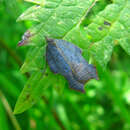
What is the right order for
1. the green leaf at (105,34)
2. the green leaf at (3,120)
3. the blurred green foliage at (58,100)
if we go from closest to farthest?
the green leaf at (105,34) → the green leaf at (3,120) → the blurred green foliage at (58,100)

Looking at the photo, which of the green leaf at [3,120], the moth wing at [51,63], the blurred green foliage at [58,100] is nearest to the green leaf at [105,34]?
the moth wing at [51,63]

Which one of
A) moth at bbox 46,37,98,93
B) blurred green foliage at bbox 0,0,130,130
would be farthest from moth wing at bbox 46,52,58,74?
blurred green foliage at bbox 0,0,130,130

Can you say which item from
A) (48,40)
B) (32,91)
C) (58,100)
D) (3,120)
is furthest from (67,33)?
(58,100)

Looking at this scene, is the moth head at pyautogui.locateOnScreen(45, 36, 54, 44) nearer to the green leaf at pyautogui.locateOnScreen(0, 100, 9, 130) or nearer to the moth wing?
the moth wing

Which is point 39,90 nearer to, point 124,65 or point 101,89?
point 101,89

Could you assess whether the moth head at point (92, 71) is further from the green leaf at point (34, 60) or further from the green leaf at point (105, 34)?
the green leaf at point (34, 60)

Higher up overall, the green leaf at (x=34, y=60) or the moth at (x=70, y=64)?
the green leaf at (x=34, y=60)
